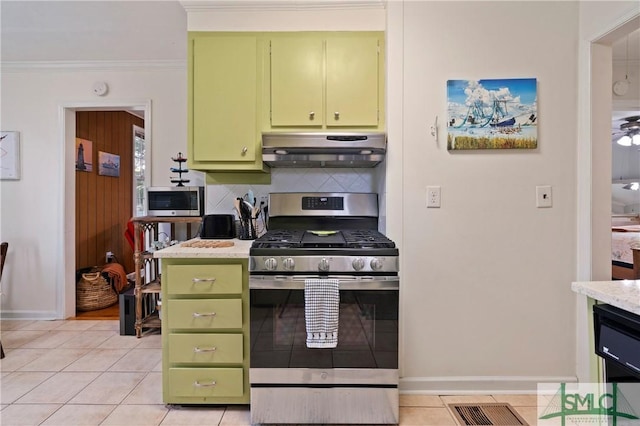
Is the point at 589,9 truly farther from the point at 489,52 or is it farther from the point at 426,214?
the point at 426,214

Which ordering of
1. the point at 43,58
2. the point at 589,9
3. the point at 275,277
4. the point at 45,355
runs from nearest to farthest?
the point at 275,277 → the point at 589,9 → the point at 45,355 → the point at 43,58

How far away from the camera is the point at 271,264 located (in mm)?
1704

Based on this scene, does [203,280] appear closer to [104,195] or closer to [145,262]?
[145,262]

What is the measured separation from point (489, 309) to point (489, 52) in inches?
57.8

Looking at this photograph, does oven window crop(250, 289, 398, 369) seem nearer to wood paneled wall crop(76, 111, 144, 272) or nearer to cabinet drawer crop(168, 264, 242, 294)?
cabinet drawer crop(168, 264, 242, 294)

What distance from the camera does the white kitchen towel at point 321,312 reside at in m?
1.65

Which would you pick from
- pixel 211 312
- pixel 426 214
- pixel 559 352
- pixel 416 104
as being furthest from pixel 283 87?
pixel 559 352

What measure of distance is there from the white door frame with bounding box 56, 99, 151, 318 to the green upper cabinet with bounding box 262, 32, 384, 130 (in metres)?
1.63

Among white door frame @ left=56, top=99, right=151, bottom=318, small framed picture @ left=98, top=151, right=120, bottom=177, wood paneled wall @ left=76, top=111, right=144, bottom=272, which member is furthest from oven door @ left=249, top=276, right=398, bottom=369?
small framed picture @ left=98, top=151, right=120, bottom=177

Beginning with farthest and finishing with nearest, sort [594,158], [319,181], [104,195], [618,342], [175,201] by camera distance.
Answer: [104,195], [175,201], [319,181], [594,158], [618,342]

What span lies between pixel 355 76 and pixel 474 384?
1.92 meters

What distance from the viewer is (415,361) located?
203cm

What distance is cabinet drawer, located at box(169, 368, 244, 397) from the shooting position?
1809 millimetres

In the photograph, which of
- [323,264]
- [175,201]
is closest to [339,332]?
[323,264]
